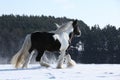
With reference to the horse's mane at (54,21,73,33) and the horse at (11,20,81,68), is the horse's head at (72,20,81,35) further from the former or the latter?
the horse at (11,20,81,68)

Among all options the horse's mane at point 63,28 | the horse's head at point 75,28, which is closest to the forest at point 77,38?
the horse's head at point 75,28

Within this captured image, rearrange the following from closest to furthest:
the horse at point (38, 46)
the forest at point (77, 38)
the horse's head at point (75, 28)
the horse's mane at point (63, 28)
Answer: the horse at point (38, 46), the horse's mane at point (63, 28), the horse's head at point (75, 28), the forest at point (77, 38)

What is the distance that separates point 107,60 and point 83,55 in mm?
3194

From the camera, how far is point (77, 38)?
55.5m

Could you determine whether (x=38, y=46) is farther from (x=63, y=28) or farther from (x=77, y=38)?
(x=77, y=38)

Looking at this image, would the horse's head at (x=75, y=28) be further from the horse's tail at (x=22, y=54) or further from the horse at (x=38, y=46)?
the horse's tail at (x=22, y=54)

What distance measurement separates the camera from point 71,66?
460 inches

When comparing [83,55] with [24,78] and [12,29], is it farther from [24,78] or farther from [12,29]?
[24,78]

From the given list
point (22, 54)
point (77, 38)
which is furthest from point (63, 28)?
point (77, 38)

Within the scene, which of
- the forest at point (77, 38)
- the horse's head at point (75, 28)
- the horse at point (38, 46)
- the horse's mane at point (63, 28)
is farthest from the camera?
the forest at point (77, 38)

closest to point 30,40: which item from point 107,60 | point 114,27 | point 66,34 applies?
point 66,34

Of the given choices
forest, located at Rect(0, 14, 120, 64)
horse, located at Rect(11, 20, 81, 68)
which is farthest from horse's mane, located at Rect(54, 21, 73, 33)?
forest, located at Rect(0, 14, 120, 64)

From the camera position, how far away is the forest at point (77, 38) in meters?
50.0

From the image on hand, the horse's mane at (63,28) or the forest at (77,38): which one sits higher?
the forest at (77,38)
